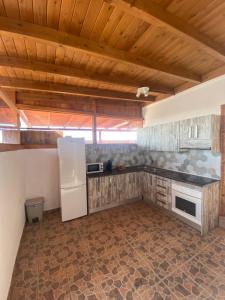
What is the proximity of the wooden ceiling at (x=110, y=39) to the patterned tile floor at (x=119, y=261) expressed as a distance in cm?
282

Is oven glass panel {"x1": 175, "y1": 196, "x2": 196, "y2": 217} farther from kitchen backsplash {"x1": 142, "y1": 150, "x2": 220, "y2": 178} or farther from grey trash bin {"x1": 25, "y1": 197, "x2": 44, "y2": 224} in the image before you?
grey trash bin {"x1": 25, "y1": 197, "x2": 44, "y2": 224}

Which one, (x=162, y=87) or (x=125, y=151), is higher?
(x=162, y=87)

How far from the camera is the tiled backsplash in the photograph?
292 centimetres

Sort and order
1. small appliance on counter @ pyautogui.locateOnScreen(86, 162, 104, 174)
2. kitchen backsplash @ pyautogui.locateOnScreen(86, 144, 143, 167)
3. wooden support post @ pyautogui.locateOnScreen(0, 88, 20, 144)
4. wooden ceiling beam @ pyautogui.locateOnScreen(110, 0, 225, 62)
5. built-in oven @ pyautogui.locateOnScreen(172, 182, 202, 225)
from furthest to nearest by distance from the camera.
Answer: kitchen backsplash @ pyautogui.locateOnScreen(86, 144, 143, 167) < small appliance on counter @ pyautogui.locateOnScreen(86, 162, 104, 174) < wooden support post @ pyautogui.locateOnScreen(0, 88, 20, 144) < built-in oven @ pyautogui.locateOnScreen(172, 182, 202, 225) < wooden ceiling beam @ pyautogui.locateOnScreen(110, 0, 225, 62)

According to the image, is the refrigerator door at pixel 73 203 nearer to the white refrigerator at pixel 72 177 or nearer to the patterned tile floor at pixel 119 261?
the white refrigerator at pixel 72 177

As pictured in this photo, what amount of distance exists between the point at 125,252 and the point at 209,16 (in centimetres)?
316

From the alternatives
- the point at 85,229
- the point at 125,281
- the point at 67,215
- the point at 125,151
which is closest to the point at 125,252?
the point at 125,281

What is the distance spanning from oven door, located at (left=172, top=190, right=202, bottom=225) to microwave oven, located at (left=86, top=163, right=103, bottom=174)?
1.82 meters

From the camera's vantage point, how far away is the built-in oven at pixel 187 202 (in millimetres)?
2525

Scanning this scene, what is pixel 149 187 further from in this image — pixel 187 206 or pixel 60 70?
pixel 60 70

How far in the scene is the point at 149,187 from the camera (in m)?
3.66

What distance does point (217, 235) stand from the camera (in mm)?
2506

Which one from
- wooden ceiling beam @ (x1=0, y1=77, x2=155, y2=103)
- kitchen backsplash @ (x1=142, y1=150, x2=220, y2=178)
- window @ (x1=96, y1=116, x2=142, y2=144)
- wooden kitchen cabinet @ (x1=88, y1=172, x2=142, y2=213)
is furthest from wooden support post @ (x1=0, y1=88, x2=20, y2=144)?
kitchen backsplash @ (x1=142, y1=150, x2=220, y2=178)

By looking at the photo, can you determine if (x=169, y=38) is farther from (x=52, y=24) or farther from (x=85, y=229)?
(x=85, y=229)
